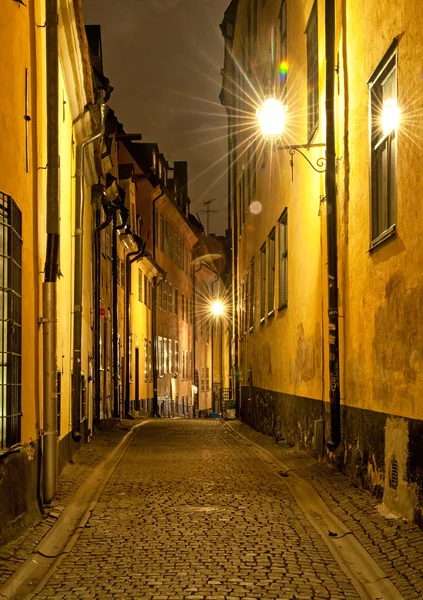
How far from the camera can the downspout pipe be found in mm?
8836

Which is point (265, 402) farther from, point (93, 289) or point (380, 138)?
point (380, 138)

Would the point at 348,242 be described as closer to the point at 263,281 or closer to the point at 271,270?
the point at 271,270

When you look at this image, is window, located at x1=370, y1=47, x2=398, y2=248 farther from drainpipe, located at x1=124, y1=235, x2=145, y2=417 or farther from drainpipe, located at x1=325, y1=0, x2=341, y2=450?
drainpipe, located at x1=124, y1=235, x2=145, y2=417

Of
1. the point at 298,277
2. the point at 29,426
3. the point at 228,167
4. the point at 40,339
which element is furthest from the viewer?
the point at 228,167

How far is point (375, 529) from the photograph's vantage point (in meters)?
7.27

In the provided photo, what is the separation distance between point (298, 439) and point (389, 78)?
7.07 meters

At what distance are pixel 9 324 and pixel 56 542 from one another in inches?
76.8

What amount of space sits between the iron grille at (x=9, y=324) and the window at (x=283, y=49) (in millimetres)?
10096

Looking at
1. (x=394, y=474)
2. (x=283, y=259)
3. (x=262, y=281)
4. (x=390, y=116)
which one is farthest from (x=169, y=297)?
(x=394, y=474)

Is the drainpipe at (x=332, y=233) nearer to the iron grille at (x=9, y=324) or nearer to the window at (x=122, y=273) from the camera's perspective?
the iron grille at (x=9, y=324)

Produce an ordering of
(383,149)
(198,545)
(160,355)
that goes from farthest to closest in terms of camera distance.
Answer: (160,355)
(383,149)
(198,545)

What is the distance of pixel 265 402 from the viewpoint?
1905 cm

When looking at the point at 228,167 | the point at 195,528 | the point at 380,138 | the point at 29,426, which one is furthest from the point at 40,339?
the point at 228,167

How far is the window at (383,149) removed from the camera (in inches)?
320
